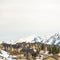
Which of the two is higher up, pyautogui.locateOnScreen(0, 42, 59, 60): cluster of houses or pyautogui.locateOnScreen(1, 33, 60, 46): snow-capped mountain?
pyautogui.locateOnScreen(1, 33, 60, 46): snow-capped mountain

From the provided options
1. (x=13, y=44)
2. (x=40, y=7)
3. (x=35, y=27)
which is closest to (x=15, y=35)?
(x=13, y=44)

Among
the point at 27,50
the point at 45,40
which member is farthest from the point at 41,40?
the point at 27,50

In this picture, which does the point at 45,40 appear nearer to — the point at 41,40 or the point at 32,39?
→ the point at 41,40

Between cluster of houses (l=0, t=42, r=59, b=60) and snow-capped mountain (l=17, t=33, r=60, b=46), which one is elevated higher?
snow-capped mountain (l=17, t=33, r=60, b=46)

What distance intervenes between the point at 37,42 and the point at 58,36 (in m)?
0.34

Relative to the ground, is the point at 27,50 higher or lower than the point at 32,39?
lower

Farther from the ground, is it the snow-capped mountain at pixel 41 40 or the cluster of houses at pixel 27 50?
the snow-capped mountain at pixel 41 40

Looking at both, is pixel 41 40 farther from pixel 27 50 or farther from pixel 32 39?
pixel 27 50

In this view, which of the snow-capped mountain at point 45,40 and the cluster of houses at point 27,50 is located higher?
the snow-capped mountain at point 45,40

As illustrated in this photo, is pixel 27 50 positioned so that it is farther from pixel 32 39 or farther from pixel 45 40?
pixel 45 40

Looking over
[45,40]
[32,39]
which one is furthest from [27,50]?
[45,40]

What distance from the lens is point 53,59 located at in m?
2.87

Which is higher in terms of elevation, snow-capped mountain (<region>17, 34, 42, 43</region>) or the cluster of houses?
snow-capped mountain (<region>17, 34, 42, 43</region>)

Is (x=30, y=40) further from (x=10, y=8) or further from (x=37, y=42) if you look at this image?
(x=10, y=8)
